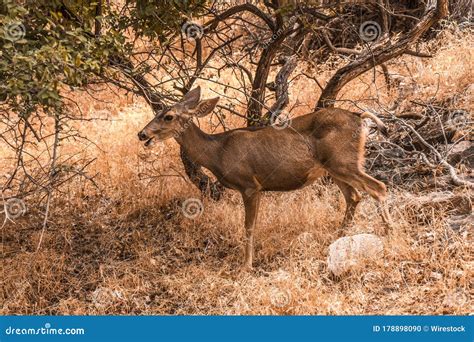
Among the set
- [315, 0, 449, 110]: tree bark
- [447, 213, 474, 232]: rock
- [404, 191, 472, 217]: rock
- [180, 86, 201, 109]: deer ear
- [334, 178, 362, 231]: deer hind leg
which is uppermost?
[315, 0, 449, 110]: tree bark

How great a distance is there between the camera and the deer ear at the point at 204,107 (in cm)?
801

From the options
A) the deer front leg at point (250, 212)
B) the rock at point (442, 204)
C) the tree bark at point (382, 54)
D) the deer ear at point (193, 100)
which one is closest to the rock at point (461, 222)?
the rock at point (442, 204)

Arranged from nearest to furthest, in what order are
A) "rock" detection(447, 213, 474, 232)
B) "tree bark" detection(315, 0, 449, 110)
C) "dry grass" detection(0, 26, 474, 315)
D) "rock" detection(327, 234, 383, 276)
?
"dry grass" detection(0, 26, 474, 315) < "rock" detection(327, 234, 383, 276) < "rock" detection(447, 213, 474, 232) < "tree bark" detection(315, 0, 449, 110)

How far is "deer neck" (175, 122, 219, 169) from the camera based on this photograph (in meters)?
8.20

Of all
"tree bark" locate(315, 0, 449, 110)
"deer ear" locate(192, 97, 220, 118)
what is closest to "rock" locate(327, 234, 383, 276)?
"deer ear" locate(192, 97, 220, 118)

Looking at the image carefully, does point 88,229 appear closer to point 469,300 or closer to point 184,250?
point 184,250

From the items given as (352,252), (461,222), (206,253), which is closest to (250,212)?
(206,253)

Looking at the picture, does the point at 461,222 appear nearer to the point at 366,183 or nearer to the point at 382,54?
the point at 366,183

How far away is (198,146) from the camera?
323 inches

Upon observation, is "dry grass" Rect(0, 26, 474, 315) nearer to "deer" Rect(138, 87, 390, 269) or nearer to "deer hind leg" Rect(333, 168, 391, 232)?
"deer hind leg" Rect(333, 168, 391, 232)

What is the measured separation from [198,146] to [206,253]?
1.13m

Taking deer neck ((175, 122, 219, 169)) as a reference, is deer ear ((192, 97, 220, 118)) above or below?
above

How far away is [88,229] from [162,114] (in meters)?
2.27

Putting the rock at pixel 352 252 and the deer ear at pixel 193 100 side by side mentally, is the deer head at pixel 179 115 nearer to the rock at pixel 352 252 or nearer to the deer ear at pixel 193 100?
the deer ear at pixel 193 100
